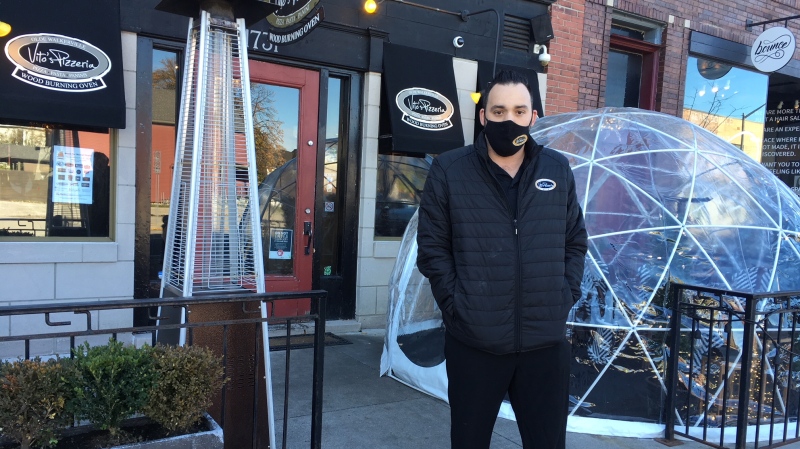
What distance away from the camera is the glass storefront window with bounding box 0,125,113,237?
218 inches

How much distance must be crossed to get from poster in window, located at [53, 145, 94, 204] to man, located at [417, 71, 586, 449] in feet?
14.3

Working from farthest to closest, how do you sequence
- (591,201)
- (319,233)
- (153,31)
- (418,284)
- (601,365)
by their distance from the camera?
(319,233) < (153,31) < (418,284) < (591,201) < (601,365)

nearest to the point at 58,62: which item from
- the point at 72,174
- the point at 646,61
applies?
the point at 72,174

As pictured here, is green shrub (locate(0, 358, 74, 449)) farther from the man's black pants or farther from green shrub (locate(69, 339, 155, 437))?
the man's black pants

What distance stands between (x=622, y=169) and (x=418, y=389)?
2608 mm

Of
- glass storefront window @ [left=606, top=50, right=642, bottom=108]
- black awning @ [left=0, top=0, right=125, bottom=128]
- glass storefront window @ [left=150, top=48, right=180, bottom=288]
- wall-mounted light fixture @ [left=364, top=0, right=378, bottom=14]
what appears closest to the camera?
black awning @ [left=0, top=0, right=125, bottom=128]

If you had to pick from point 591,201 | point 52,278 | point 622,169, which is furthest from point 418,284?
point 52,278

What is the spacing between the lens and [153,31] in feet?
19.7

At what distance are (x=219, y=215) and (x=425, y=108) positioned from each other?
4337 millimetres

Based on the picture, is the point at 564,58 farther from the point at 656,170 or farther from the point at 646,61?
the point at 656,170

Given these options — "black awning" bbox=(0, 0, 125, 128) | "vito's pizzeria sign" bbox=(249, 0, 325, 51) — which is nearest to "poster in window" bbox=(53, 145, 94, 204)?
"black awning" bbox=(0, 0, 125, 128)

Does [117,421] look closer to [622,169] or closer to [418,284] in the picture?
[418,284]

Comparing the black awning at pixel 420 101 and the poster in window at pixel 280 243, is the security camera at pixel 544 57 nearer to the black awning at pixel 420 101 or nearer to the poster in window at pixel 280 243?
the black awning at pixel 420 101

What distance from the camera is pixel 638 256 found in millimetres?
4797
